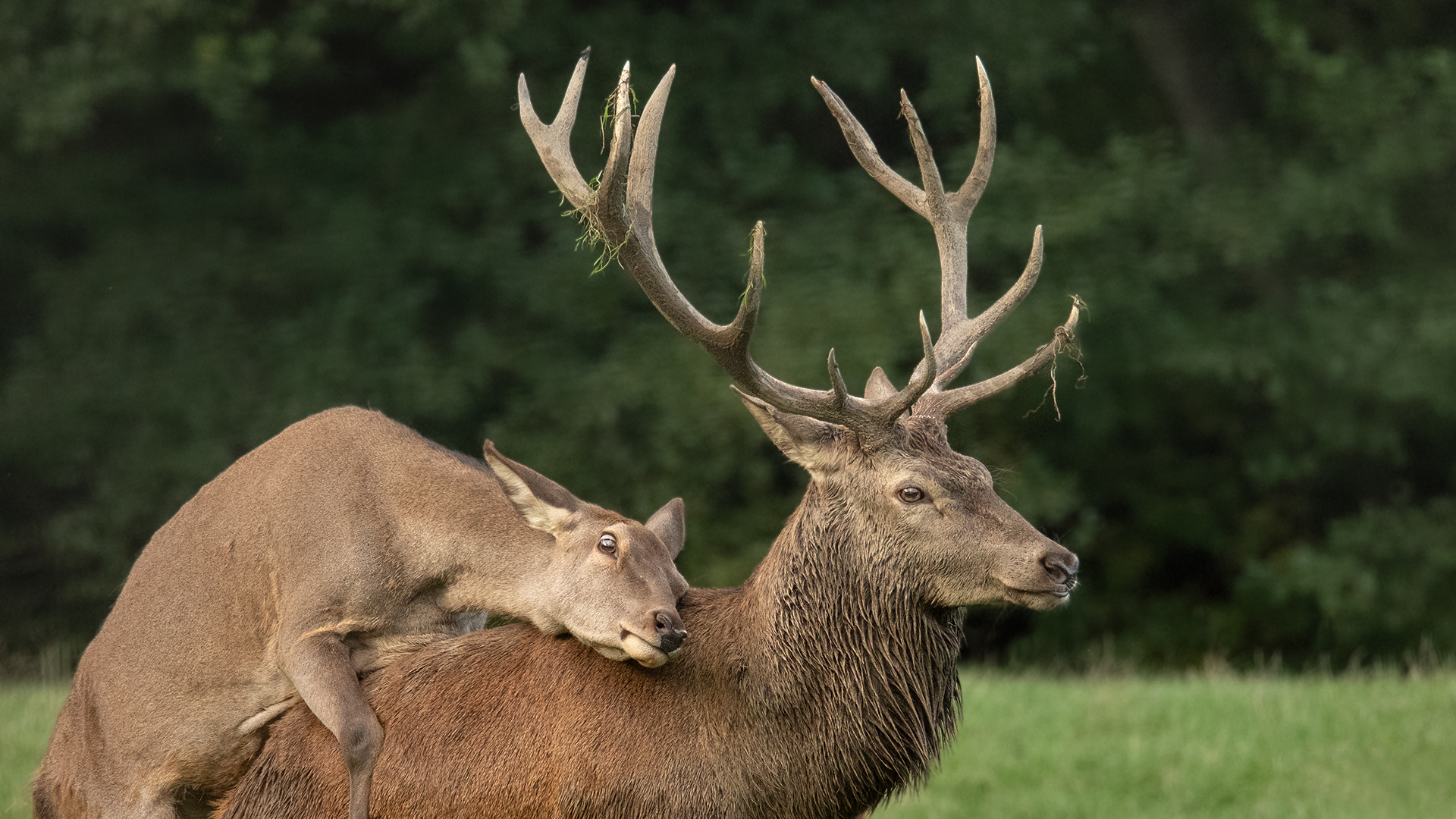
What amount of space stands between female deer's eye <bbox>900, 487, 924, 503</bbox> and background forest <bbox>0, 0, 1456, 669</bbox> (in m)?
8.20

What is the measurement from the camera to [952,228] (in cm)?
465

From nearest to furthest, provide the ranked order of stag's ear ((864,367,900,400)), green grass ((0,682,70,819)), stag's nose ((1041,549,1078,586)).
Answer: stag's nose ((1041,549,1078,586))
stag's ear ((864,367,900,400))
green grass ((0,682,70,819))

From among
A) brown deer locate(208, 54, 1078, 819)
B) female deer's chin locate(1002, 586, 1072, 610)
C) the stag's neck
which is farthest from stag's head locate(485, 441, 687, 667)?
female deer's chin locate(1002, 586, 1072, 610)

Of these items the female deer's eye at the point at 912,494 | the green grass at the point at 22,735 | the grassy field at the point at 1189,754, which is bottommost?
the green grass at the point at 22,735

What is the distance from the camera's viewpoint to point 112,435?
12.8 metres

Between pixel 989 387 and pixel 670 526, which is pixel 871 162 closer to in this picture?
pixel 989 387

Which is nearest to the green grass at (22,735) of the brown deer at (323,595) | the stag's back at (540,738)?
the brown deer at (323,595)

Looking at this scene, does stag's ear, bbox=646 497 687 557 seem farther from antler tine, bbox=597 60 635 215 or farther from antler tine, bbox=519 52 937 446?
antler tine, bbox=597 60 635 215

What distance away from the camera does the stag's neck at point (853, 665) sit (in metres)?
3.75

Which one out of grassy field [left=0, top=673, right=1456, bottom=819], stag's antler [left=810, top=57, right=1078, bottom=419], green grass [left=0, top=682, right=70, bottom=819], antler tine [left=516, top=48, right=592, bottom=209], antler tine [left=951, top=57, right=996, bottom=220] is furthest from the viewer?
grassy field [left=0, top=673, right=1456, bottom=819]

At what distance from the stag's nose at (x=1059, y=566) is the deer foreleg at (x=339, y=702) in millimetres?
1684

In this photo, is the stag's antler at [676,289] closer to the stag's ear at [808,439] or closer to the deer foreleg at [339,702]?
the stag's ear at [808,439]

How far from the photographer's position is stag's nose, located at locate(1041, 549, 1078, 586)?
365 centimetres

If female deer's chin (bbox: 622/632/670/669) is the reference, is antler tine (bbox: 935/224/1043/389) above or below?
above
